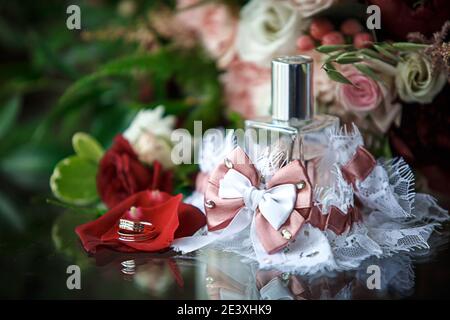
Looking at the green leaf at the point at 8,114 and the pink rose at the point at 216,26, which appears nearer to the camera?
the pink rose at the point at 216,26

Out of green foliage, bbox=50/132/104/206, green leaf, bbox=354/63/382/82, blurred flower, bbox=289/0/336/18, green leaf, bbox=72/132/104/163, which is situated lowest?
green foliage, bbox=50/132/104/206

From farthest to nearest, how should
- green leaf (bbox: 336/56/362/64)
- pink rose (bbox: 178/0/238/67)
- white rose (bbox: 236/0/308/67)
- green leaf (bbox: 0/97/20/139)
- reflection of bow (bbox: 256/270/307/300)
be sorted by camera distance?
green leaf (bbox: 0/97/20/139) → pink rose (bbox: 178/0/238/67) → white rose (bbox: 236/0/308/67) → green leaf (bbox: 336/56/362/64) → reflection of bow (bbox: 256/270/307/300)

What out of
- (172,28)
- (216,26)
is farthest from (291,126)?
(172,28)

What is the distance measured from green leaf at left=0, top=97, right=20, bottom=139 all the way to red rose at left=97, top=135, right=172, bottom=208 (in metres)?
0.34

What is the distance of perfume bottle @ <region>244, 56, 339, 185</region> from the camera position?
0.65 meters

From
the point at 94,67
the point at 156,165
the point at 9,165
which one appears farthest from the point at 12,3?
the point at 156,165

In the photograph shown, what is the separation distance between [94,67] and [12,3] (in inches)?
7.1

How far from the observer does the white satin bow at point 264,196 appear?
2.00 ft

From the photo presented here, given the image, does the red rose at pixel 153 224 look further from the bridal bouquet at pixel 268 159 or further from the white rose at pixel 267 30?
the white rose at pixel 267 30

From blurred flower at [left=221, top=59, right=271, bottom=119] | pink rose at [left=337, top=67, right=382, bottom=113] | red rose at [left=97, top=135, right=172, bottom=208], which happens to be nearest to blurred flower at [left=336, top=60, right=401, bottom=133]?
pink rose at [left=337, top=67, right=382, bottom=113]

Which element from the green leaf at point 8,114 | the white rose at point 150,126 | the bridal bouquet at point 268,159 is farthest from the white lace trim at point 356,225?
the green leaf at point 8,114

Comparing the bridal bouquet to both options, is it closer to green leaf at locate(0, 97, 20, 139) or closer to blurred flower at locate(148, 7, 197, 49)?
blurred flower at locate(148, 7, 197, 49)

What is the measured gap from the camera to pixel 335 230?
2.06ft

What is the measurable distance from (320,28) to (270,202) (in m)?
0.23
